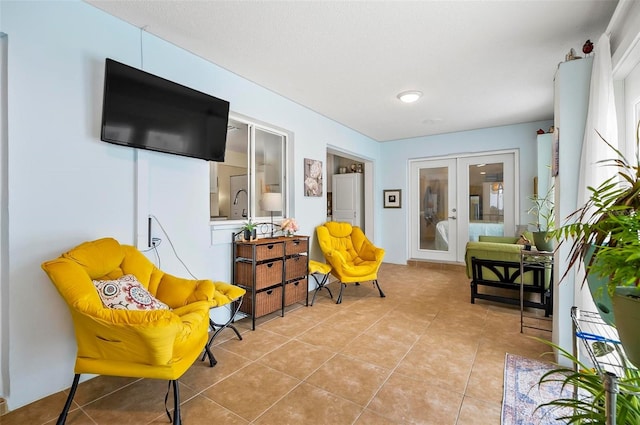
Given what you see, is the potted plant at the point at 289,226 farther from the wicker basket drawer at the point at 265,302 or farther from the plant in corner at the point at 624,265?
the plant in corner at the point at 624,265

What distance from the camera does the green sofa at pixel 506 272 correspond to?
10.3 feet

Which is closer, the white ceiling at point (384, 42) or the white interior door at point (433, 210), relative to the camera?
the white ceiling at point (384, 42)

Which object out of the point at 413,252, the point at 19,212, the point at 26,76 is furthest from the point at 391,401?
the point at 413,252

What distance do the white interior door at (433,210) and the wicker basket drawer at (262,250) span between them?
3776 mm

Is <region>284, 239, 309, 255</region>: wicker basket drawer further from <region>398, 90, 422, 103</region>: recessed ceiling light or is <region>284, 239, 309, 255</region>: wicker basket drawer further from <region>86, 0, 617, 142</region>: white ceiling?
<region>398, 90, 422, 103</region>: recessed ceiling light

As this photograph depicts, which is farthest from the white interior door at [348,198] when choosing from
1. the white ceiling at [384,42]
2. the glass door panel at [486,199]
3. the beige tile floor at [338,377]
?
the beige tile floor at [338,377]

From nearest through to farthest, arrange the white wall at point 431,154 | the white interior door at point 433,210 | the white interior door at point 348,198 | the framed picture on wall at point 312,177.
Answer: the framed picture on wall at point 312,177 < the white wall at point 431,154 < the white interior door at point 433,210 < the white interior door at point 348,198

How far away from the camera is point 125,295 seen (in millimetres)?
1801

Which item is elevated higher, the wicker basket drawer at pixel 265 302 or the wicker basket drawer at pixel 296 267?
the wicker basket drawer at pixel 296 267

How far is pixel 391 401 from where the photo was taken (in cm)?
182

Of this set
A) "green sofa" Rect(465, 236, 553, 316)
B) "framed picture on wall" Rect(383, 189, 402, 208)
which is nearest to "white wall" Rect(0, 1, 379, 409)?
"green sofa" Rect(465, 236, 553, 316)

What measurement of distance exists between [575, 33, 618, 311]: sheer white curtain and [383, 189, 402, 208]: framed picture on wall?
4052 mm

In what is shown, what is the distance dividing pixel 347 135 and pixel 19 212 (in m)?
4.24

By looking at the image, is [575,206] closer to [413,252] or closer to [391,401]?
[391,401]
